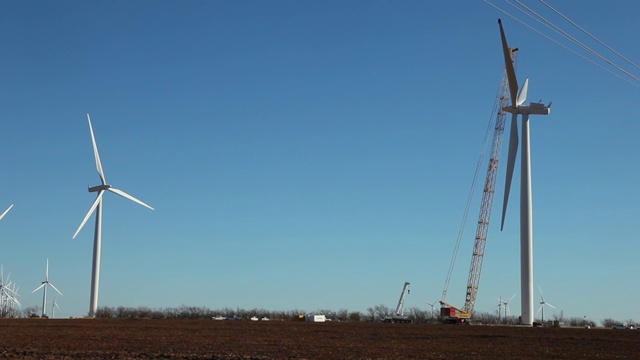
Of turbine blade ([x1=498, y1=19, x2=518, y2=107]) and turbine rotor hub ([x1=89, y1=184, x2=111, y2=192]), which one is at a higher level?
turbine blade ([x1=498, y1=19, x2=518, y2=107])

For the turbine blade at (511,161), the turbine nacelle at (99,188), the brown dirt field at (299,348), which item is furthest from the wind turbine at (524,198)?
the turbine nacelle at (99,188)

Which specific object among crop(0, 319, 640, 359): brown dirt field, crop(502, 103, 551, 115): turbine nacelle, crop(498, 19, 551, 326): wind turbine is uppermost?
crop(502, 103, 551, 115): turbine nacelle

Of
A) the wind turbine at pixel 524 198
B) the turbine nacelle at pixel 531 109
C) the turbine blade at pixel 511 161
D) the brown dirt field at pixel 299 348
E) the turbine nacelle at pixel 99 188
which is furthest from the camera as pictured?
the turbine nacelle at pixel 99 188

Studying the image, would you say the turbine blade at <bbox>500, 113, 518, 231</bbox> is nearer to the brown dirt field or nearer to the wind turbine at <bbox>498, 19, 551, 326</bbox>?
the wind turbine at <bbox>498, 19, 551, 326</bbox>

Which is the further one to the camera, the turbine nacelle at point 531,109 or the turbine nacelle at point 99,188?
the turbine nacelle at point 99,188

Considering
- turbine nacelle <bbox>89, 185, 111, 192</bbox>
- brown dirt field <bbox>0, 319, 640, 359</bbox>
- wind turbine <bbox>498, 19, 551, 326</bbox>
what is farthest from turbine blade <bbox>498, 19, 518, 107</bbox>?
turbine nacelle <bbox>89, 185, 111, 192</bbox>

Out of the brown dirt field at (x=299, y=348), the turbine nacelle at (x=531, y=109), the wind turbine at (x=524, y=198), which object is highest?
the turbine nacelle at (x=531, y=109)

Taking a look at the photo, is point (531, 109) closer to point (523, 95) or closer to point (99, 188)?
point (523, 95)

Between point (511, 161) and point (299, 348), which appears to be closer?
point (299, 348)

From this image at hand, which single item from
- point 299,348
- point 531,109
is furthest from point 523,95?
point 299,348

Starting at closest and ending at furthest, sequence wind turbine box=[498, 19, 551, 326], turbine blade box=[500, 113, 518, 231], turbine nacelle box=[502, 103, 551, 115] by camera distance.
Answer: turbine blade box=[500, 113, 518, 231] < wind turbine box=[498, 19, 551, 326] < turbine nacelle box=[502, 103, 551, 115]

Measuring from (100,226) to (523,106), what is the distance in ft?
205

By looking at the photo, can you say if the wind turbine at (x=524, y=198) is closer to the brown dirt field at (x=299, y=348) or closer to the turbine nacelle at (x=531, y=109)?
the turbine nacelle at (x=531, y=109)

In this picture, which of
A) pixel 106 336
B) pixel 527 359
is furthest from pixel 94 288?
pixel 527 359
